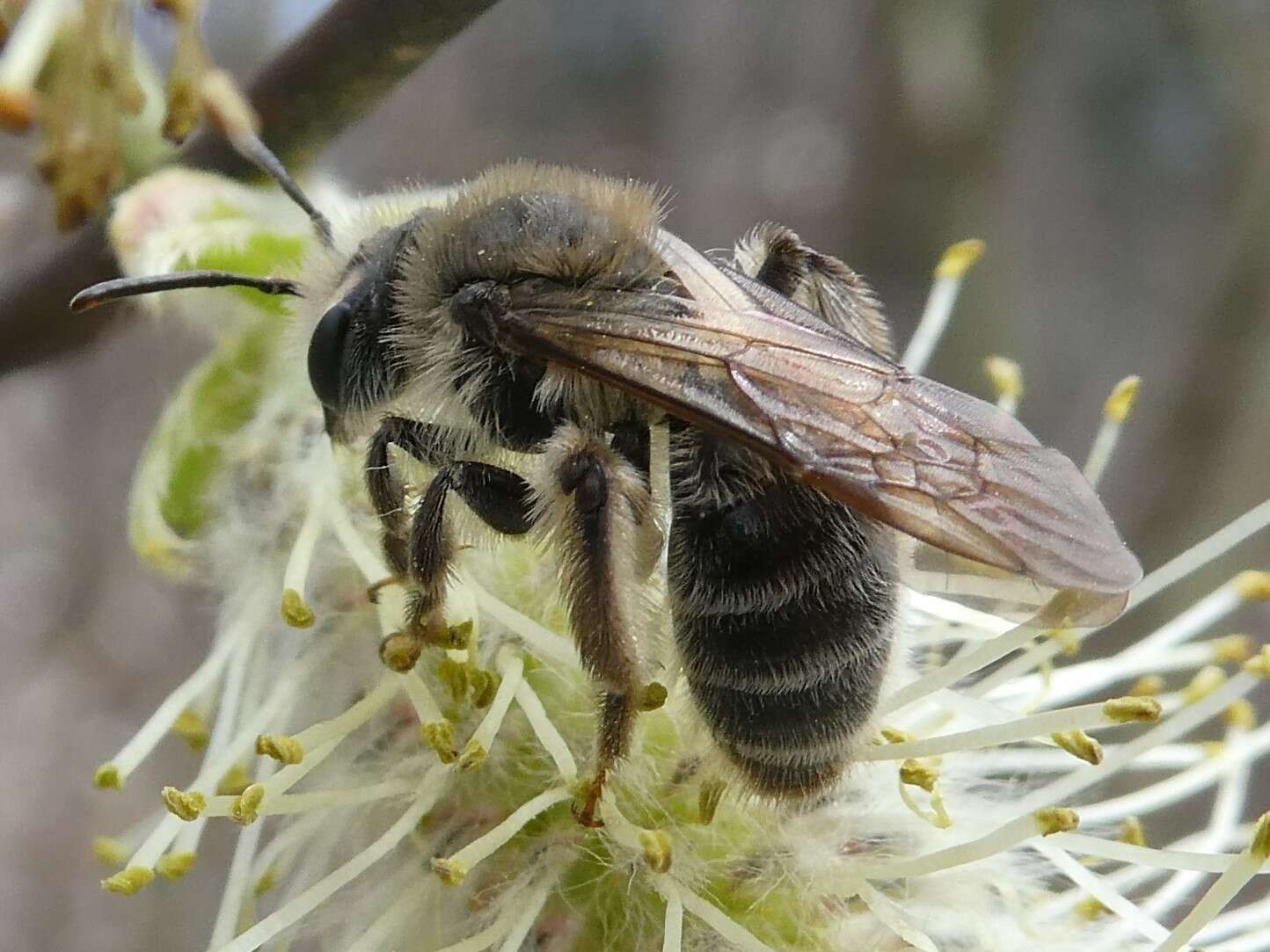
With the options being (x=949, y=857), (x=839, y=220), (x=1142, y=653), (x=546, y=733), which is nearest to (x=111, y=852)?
(x=546, y=733)

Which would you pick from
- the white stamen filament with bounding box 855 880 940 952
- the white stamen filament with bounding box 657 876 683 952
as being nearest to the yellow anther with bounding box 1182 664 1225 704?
the white stamen filament with bounding box 855 880 940 952

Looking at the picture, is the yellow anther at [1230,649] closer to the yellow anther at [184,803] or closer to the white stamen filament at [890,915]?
the white stamen filament at [890,915]

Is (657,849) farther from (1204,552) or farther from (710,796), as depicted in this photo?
(1204,552)

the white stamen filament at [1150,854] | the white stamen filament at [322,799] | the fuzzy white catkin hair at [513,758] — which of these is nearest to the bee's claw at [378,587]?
the fuzzy white catkin hair at [513,758]

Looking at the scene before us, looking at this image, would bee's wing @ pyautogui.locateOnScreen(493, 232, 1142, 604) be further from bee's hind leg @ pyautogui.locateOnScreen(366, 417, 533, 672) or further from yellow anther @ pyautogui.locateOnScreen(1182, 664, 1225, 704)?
yellow anther @ pyautogui.locateOnScreen(1182, 664, 1225, 704)

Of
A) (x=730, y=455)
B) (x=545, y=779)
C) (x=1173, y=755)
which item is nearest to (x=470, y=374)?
(x=730, y=455)

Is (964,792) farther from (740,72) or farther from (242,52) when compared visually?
(740,72)
